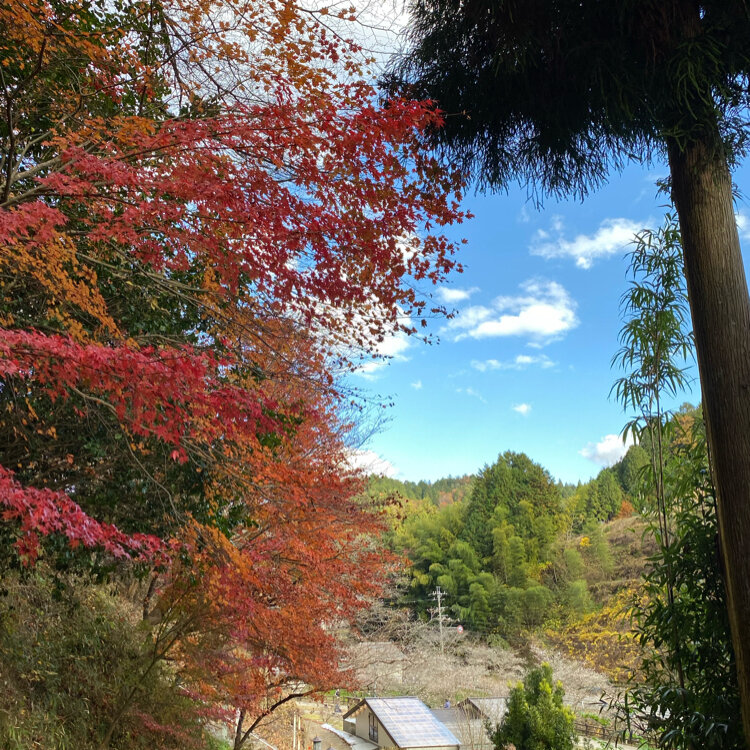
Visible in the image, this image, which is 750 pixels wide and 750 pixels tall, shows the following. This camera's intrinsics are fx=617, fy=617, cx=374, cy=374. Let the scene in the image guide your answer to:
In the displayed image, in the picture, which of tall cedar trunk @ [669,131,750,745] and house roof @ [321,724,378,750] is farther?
house roof @ [321,724,378,750]

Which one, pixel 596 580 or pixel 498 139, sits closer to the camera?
pixel 498 139

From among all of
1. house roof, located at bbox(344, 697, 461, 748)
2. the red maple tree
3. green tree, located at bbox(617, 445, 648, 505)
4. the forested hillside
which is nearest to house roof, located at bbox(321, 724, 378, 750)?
house roof, located at bbox(344, 697, 461, 748)

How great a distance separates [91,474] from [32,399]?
58 cm

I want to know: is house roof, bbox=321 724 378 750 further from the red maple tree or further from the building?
the red maple tree

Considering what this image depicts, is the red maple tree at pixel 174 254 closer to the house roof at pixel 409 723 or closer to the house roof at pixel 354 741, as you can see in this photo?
the house roof at pixel 409 723

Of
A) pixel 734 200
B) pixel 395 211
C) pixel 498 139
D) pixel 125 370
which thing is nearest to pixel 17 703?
pixel 125 370

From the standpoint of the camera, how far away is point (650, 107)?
3006 millimetres

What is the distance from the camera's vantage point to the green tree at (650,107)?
2.58m

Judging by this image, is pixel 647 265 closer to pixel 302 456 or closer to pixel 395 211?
pixel 395 211

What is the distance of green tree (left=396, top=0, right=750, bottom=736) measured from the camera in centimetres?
258

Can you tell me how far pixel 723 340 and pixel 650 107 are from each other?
1.22 meters

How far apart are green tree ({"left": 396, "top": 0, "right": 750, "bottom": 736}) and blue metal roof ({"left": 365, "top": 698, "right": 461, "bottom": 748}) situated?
1063cm

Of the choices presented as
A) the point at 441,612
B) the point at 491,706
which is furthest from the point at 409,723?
the point at 441,612

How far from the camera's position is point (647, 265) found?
11.4 feet
